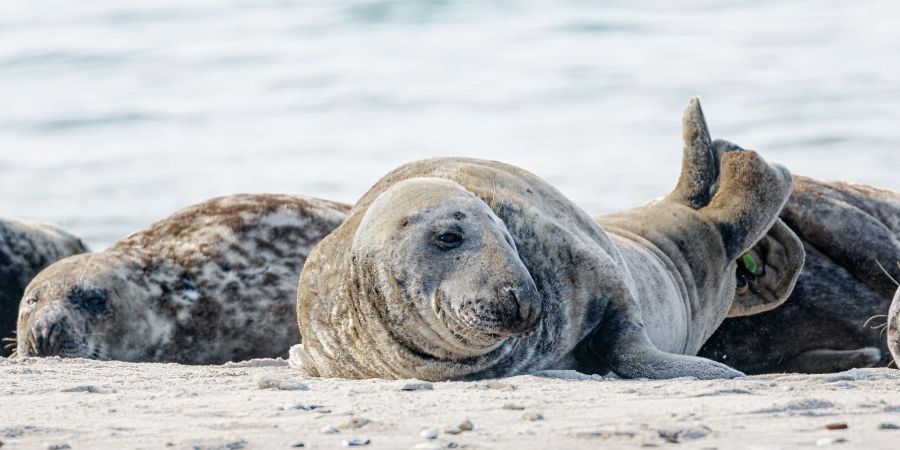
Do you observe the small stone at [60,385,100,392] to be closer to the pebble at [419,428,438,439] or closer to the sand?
the sand

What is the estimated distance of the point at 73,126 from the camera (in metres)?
17.4

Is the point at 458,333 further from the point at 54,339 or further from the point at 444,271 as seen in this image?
the point at 54,339

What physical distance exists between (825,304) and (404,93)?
11.6 m

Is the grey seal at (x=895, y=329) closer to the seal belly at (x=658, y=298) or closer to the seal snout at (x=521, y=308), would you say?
the seal belly at (x=658, y=298)

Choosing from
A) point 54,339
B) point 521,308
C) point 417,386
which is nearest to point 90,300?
point 54,339

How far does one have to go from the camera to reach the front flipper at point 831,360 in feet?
21.6

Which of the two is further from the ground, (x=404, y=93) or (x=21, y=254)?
(x=21, y=254)

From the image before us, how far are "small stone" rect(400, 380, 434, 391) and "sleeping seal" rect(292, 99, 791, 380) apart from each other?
19 centimetres

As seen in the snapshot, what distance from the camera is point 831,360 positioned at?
6656 millimetres

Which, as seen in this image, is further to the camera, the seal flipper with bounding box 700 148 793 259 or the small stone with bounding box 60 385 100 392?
the seal flipper with bounding box 700 148 793 259

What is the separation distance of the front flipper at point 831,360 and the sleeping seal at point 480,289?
904 mm

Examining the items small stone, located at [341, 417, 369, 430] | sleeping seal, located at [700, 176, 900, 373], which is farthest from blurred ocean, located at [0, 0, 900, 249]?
small stone, located at [341, 417, 369, 430]

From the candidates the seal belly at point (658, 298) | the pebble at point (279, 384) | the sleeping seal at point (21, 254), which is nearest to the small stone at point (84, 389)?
the pebble at point (279, 384)

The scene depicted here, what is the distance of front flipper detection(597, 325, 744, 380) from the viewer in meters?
4.77
